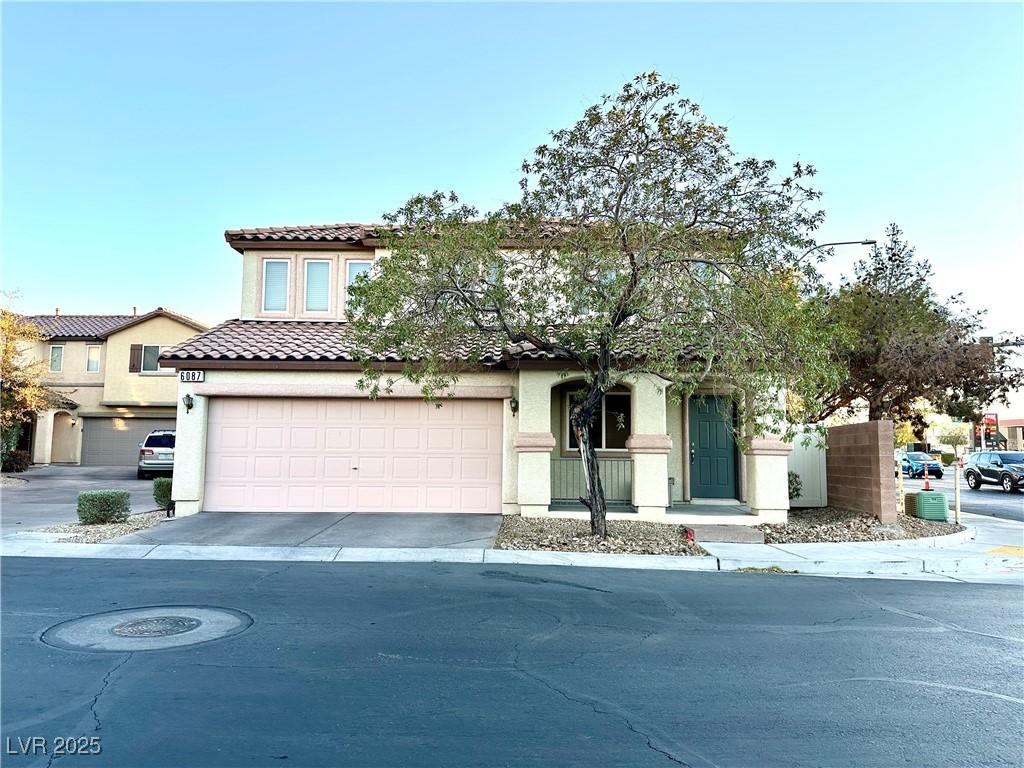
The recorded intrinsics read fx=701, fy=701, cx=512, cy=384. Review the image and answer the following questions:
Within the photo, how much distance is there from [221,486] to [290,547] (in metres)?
4.18

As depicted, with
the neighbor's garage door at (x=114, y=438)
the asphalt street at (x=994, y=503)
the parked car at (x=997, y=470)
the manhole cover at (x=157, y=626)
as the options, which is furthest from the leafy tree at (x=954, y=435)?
the manhole cover at (x=157, y=626)

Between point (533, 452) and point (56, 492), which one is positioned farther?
point (56, 492)

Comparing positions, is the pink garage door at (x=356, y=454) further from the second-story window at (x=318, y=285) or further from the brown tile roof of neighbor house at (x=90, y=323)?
the brown tile roof of neighbor house at (x=90, y=323)

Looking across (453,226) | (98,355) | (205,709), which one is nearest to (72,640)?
(205,709)

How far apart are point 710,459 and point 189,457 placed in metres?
11.5

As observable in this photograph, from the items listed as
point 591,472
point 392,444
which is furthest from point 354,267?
point 591,472

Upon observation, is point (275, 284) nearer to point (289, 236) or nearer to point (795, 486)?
point (289, 236)

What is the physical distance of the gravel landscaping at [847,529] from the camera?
13578mm

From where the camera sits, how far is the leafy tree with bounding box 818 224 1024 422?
1523 centimetres

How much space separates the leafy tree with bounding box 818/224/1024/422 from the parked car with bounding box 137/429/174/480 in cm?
2172

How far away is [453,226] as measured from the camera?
11.4 meters

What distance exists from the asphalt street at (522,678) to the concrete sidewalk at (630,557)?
1866 millimetres

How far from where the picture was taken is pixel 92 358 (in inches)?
1284

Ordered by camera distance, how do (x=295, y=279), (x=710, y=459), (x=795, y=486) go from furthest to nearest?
(x=295, y=279) < (x=795, y=486) < (x=710, y=459)
